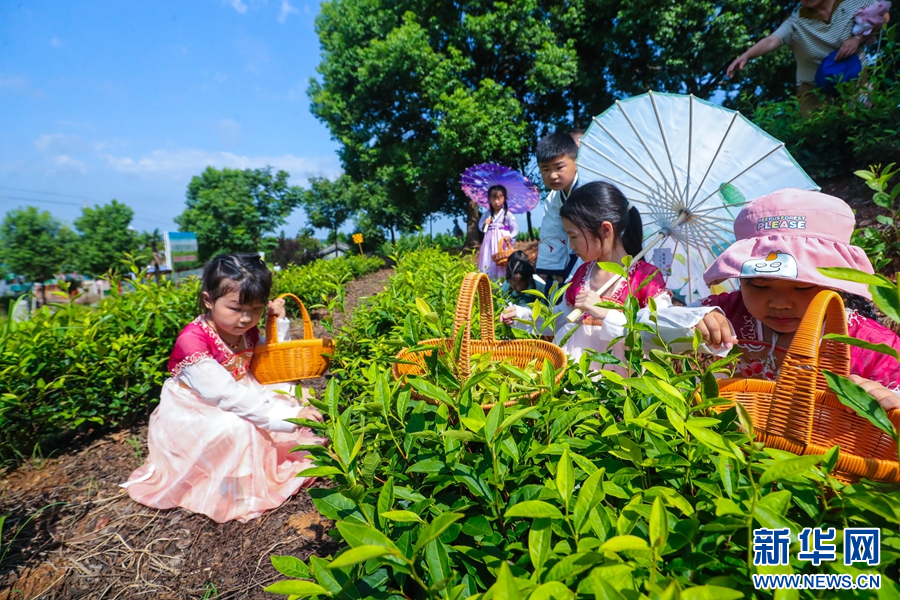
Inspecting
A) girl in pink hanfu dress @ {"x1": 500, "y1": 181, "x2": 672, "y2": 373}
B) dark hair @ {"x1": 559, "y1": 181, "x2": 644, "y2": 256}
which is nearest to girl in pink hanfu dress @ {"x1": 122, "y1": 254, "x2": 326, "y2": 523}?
girl in pink hanfu dress @ {"x1": 500, "y1": 181, "x2": 672, "y2": 373}

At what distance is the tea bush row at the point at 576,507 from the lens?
1.93ft

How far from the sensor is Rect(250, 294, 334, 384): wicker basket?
2.48 m

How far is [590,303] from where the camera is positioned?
2.02 metres

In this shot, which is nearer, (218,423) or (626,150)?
(218,423)

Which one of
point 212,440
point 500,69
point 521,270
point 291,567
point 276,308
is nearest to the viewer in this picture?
point 291,567

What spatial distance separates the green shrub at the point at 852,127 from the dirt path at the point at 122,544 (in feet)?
18.7

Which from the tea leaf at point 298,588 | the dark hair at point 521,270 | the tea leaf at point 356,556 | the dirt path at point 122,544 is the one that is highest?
the dark hair at point 521,270

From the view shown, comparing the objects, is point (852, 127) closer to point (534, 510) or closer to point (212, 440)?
point (534, 510)

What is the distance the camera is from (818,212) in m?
1.42

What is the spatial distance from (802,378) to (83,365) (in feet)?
12.1

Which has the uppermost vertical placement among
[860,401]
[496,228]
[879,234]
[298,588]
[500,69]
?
[500,69]

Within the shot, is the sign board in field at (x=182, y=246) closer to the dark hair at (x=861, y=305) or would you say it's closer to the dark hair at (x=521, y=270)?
the dark hair at (x=521, y=270)

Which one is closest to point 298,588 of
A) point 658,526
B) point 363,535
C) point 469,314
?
point 363,535

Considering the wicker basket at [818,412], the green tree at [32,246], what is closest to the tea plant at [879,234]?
the wicker basket at [818,412]
